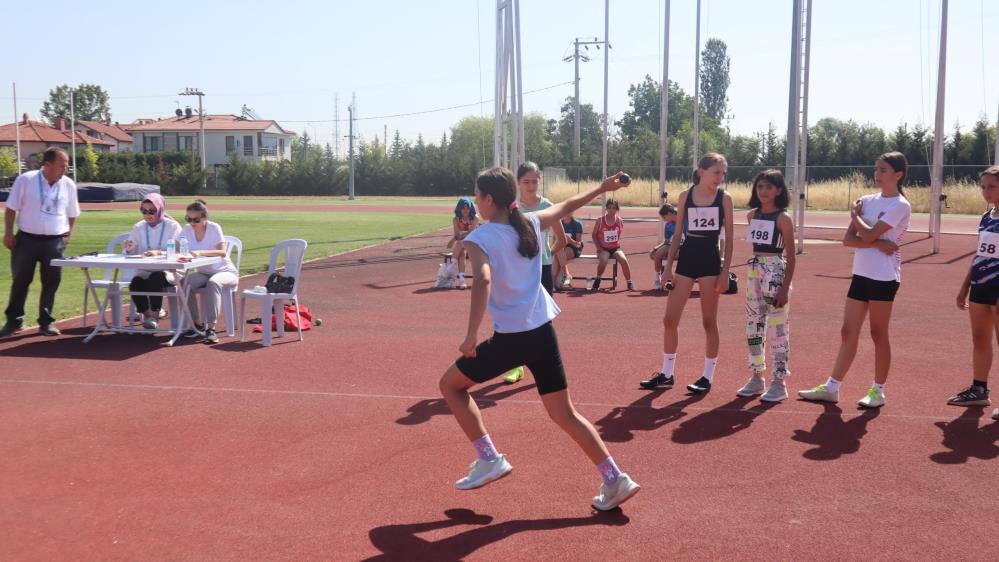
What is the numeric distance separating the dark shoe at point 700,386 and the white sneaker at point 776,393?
1.69 feet

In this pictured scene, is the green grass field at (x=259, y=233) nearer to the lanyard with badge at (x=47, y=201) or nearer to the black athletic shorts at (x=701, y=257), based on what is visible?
the lanyard with badge at (x=47, y=201)

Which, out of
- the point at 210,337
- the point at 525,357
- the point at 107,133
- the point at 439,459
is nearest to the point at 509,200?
the point at 525,357

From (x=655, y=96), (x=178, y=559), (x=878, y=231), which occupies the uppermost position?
(x=655, y=96)

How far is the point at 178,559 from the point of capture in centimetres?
451

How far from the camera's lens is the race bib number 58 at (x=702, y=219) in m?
7.57

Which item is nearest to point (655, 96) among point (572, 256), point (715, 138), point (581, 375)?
point (715, 138)

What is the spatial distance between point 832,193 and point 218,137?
302 feet

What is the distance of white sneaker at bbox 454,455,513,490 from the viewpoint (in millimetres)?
5309

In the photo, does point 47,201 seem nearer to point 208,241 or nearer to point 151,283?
point 151,283

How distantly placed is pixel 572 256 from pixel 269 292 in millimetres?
6821

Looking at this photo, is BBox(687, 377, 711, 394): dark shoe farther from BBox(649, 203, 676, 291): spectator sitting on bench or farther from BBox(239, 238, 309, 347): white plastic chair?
BBox(649, 203, 676, 291): spectator sitting on bench

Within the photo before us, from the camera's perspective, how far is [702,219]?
25.0 ft

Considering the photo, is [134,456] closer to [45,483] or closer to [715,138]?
[45,483]

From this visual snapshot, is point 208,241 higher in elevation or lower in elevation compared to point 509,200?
lower
